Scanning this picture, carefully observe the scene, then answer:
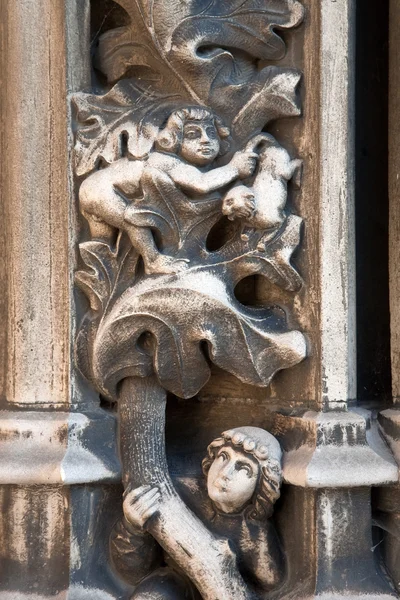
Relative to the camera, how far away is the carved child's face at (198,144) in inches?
56.9

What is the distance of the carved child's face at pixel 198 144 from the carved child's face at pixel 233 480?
0.48 meters

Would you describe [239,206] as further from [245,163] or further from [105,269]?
[105,269]

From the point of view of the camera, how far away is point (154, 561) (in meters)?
1.47

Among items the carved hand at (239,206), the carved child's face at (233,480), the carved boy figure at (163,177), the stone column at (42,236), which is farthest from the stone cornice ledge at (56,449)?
the carved hand at (239,206)

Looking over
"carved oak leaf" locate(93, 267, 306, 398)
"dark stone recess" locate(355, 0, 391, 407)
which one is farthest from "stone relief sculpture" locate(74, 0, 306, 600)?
"dark stone recess" locate(355, 0, 391, 407)

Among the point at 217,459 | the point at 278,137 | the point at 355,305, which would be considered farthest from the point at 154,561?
the point at 278,137

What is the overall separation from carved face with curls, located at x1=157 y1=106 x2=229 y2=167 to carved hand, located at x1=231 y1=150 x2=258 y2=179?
4 cm

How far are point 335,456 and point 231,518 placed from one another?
206 millimetres

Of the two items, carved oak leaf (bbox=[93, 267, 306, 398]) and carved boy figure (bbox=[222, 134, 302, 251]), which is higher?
carved boy figure (bbox=[222, 134, 302, 251])

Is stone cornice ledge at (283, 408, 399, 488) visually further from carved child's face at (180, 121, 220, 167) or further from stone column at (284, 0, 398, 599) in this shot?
carved child's face at (180, 121, 220, 167)

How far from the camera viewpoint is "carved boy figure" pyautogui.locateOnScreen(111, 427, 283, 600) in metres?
1.40

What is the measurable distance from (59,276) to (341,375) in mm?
500

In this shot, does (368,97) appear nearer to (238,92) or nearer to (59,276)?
(238,92)

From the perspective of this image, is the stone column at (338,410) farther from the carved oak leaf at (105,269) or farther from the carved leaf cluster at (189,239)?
the carved oak leaf at (105,269)
